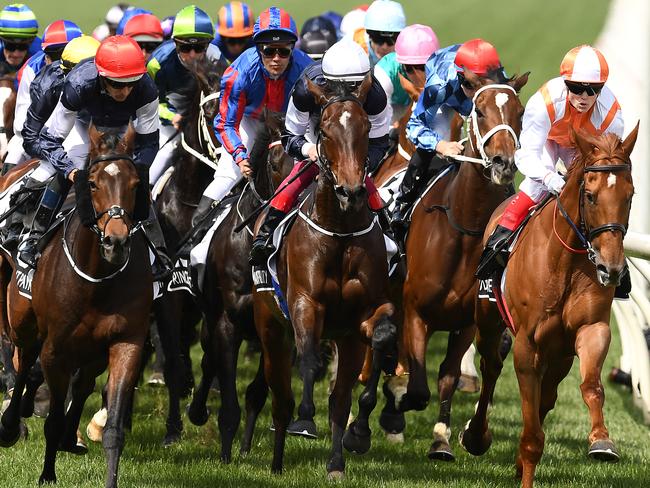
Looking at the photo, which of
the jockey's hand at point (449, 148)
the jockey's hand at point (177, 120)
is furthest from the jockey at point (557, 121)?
the jockey's hand at point (177, 120)

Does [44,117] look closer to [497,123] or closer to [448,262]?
[448,262]

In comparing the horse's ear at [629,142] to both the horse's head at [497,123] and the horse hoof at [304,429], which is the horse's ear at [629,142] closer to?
the horse's head at [497,123]

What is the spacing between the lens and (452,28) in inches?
1346

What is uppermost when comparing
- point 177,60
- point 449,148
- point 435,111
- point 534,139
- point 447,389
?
point 177,60

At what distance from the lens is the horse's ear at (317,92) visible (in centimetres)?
770

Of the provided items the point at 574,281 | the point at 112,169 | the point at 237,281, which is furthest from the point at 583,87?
the point at 237,281

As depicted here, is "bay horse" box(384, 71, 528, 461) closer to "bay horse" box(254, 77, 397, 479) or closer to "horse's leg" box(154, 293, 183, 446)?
"bay horse" box(254, 77, 397, 479)

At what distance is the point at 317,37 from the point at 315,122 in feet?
18.4

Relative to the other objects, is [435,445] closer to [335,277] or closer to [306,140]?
[335,277]

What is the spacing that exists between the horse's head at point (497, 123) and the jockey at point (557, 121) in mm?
175

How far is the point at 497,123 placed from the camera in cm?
796

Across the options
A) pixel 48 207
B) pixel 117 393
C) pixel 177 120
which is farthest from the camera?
pixel 177 120

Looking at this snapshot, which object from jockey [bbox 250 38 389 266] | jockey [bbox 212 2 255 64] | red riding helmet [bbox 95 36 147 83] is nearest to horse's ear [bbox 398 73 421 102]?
jockey [bbox 212 2 255 64]

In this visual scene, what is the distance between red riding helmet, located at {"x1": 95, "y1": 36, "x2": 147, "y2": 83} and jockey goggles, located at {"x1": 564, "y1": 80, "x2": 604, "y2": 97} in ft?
7.74
